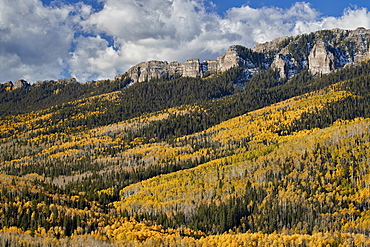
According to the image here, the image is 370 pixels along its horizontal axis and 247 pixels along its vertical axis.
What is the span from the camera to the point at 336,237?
131 m

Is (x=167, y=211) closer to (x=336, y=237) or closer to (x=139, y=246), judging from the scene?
(x=139, y=246)

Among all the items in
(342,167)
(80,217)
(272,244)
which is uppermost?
(342,167)

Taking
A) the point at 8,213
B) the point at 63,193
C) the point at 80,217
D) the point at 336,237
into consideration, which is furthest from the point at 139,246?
the point at 63,193

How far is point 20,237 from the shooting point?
124 m

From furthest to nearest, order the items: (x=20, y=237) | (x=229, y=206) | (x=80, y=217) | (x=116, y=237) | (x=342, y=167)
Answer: (x=342, y=167) < (x=229, y=206) < (x=80, y=217) < (x=116, y=237) < (x=20, y=237)

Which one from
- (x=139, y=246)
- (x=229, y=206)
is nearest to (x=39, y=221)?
(x=139, y=246)

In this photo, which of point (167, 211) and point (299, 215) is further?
point (167, 211)

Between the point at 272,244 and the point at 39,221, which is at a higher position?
the point at 39,221

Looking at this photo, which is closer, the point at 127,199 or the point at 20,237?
the point at 20,237

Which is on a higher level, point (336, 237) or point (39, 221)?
point (39, 221)

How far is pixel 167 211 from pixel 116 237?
45.5m

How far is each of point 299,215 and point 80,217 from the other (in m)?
81.3

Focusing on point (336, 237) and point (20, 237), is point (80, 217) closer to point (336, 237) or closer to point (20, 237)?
point (20, 237)

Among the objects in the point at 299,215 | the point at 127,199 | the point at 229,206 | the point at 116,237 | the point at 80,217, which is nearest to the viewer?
the point at 116,237
